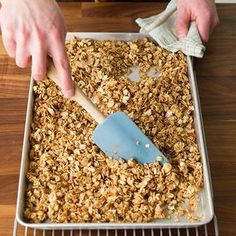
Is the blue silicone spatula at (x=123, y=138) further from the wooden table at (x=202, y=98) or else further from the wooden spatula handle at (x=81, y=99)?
the wooden table at (x=202, y=98)

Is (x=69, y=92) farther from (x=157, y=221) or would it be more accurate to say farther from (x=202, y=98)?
(x=202, y=98)

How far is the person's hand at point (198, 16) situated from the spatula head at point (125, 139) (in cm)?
33

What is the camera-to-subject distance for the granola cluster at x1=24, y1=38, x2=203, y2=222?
2.75 ft

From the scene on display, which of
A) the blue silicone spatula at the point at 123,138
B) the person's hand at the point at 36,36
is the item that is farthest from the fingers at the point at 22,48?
the blue silicone spatula at the point at 123,138

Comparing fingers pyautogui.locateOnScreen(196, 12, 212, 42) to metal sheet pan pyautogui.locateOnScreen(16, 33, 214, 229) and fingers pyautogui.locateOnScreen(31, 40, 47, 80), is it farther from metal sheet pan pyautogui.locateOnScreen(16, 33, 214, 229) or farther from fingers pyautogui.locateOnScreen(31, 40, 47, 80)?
fingers pyautogui.locateOnScreen(31, 40, 47, 80)

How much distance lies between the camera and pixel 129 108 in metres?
0.99

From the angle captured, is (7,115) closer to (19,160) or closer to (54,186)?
(19,160)

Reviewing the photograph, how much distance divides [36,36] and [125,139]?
27 centimetres

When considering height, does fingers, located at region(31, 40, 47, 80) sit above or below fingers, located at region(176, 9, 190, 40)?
above

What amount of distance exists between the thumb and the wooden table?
0.09 meters

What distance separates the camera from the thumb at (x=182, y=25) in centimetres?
108

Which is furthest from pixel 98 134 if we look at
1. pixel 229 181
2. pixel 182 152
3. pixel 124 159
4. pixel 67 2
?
pixel 67 2

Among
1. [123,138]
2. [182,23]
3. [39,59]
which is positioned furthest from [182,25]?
[39,59]

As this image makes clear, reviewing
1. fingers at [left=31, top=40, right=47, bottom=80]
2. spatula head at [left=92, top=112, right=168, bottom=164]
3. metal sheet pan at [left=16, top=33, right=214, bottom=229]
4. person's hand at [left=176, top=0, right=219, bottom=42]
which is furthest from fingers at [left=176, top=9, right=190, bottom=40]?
fingers at [left=31, top=40, right=47, bottom=80]
